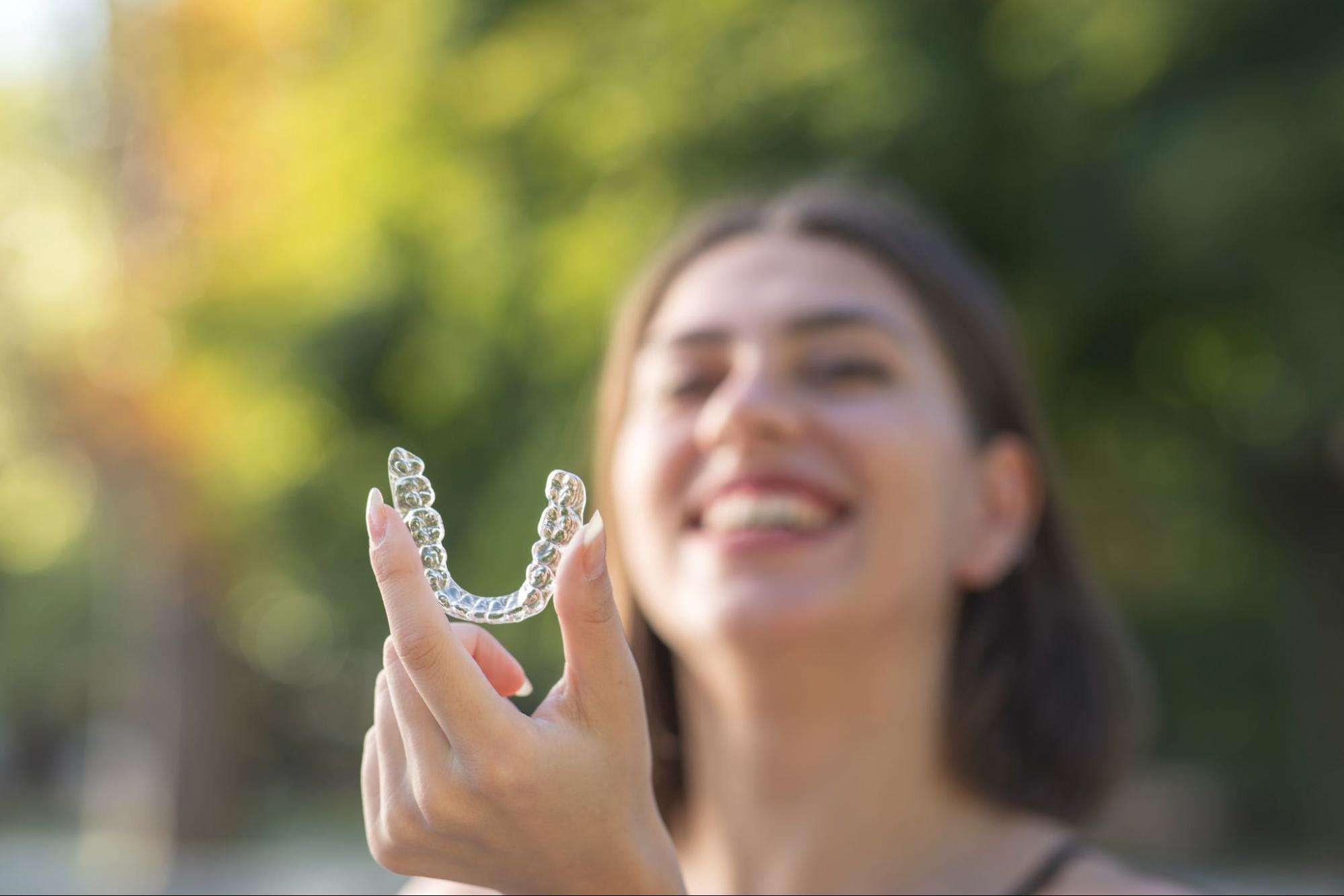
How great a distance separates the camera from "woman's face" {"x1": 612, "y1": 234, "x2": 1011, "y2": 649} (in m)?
2.04

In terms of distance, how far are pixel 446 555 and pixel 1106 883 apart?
3.70ft

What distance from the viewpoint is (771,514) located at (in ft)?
6.77

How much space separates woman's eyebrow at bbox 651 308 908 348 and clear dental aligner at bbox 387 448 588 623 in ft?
2.56

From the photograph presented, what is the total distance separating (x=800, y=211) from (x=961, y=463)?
0.56 m

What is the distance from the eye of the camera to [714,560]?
6.77ft

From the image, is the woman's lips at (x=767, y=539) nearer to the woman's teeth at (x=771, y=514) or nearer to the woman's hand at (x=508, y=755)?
the woman's teeth at (x=771, y=514)

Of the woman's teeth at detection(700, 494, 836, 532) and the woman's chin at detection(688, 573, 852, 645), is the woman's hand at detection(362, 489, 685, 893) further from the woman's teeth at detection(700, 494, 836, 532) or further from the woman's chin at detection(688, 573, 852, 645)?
the woman's teeth at detection(700, 494, 836, 532)

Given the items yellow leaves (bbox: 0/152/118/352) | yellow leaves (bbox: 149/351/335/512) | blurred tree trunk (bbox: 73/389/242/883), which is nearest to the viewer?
yellow leaves (bbox: 149/351/335/512)

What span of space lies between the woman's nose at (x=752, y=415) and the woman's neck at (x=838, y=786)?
1.12 ft

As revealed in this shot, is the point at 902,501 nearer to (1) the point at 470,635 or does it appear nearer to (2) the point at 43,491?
(1) the point at 470,635

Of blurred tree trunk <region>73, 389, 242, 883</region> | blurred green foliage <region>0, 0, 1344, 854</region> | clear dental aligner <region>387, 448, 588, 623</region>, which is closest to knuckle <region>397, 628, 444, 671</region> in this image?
clear dental aligner <region>387, 448, 588, 623</region>

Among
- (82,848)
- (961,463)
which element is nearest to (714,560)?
(961,463)

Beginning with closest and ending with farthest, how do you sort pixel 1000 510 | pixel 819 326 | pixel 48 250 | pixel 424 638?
pixel 424 638 < pixel 819 326 < pixel 1000 510 < pixel 48 250

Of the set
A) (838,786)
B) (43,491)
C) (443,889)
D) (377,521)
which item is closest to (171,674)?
(43,491)
